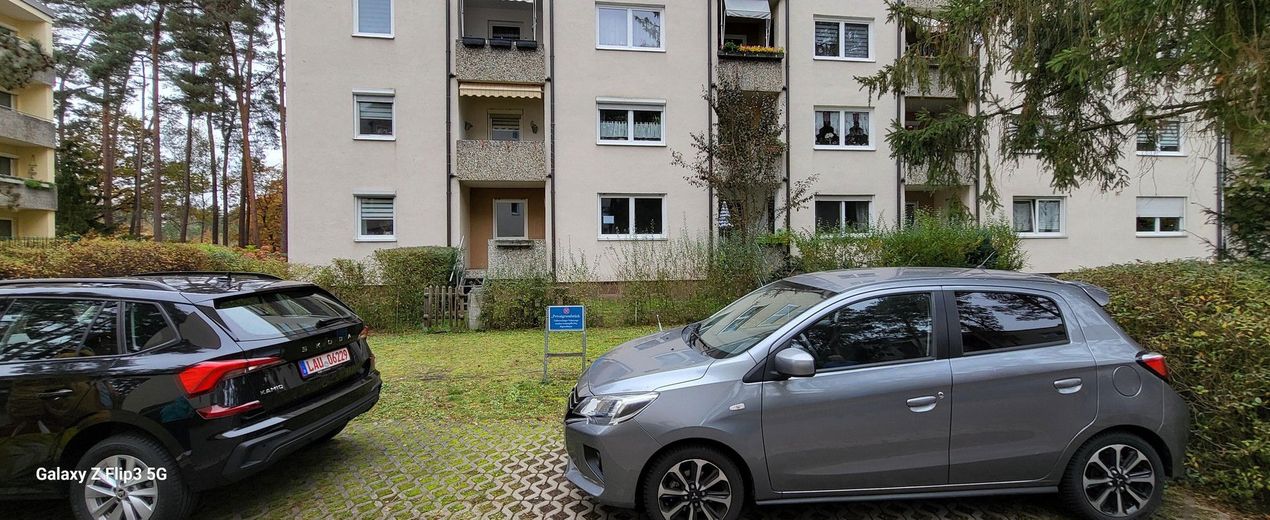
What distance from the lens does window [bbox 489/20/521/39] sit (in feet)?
54.2

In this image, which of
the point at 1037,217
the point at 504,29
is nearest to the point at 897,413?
the point at 504,29

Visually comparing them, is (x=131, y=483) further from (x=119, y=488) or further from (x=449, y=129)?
(x=449, y=129)

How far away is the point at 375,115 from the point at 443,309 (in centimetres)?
778

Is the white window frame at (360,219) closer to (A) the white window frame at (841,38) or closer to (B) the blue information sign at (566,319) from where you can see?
(B) the blue information sign at (566,319)

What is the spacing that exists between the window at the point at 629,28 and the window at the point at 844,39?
544 centimetres

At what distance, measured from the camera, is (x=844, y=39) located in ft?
54.0

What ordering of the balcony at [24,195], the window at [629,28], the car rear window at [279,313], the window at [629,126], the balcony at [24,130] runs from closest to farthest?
the car rear window at [279,313]
the window at [629,126]
the window at [629,28]
the balcony at [24,195]
the balcony at [24,130]

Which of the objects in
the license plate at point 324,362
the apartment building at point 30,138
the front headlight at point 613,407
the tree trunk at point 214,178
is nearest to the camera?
the front headlight at point 613,407

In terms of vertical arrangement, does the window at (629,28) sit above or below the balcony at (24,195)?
above

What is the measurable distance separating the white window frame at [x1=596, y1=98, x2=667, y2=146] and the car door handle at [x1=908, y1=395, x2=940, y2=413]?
1304 centimetres

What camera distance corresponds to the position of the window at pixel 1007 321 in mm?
3189

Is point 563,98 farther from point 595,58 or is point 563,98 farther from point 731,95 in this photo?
point 731,95

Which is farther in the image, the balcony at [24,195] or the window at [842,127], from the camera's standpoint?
the balcony at [24,195]

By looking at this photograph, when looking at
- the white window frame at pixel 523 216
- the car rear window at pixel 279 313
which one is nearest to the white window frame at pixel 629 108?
the white window frame at pixel 523 216
